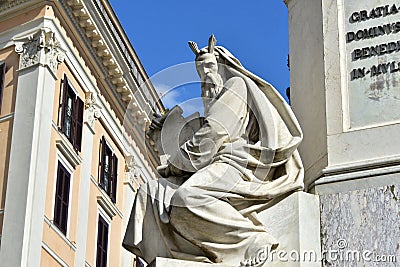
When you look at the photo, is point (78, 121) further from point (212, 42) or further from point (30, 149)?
point (212, 42)

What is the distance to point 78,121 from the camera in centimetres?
2591

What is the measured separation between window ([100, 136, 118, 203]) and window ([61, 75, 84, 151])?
166 centimetres

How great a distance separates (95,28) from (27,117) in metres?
4.13

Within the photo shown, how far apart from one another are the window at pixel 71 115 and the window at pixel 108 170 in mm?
1659

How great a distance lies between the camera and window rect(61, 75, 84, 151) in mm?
24769

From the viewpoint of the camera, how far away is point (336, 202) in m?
6.98

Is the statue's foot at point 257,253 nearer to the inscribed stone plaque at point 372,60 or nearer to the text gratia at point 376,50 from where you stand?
the inscribed stone plaque at point 372,60

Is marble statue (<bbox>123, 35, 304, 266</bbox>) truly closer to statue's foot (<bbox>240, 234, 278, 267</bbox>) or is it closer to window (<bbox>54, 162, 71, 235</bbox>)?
statue's foot (<bbox>240, 234, 278, 267</bbox>)

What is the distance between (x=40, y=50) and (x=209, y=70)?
1715cm

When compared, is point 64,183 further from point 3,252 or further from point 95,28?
point 95,28

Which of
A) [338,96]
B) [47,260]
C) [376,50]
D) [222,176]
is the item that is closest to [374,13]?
[376,50]

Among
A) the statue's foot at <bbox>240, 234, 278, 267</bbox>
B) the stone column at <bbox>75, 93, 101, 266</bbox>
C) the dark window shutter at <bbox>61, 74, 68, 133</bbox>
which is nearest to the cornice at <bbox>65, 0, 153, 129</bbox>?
the stone column at <bbox>75, 93, 101, 266</bbox>

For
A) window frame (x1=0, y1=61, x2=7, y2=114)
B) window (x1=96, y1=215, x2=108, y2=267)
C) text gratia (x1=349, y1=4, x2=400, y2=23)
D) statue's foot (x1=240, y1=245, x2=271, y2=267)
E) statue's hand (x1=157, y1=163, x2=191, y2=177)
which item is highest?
window frame (x1=0, y1=61, x2=7, y2=114)

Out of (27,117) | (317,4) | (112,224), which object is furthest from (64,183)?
(317,4)
